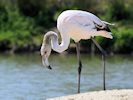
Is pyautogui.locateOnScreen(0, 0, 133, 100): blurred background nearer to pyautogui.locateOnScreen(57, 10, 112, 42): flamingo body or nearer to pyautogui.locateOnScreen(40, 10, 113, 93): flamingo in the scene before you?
pyautogui.locateOnScreen(40, 10, 113, 93): flamingo

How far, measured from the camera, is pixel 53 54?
5553 centimetres

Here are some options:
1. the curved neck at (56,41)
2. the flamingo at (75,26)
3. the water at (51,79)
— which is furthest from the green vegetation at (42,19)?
the curved neck at (56,41)

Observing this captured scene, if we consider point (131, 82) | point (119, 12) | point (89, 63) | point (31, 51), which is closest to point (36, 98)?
point (131, 82)

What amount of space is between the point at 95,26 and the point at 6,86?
10.1 m

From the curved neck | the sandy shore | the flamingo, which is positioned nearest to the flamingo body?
the flamingo

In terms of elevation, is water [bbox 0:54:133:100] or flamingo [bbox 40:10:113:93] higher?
water [bbox 0:54:133:100]

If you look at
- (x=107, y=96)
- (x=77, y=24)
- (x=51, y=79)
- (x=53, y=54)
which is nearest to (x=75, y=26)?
(x=77, y=24)

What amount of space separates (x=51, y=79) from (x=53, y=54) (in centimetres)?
2530

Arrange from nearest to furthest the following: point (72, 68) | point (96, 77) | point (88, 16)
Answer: point (88, 16)
point (96, 77)
point (72, 68)

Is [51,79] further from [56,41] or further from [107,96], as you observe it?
[107,96]

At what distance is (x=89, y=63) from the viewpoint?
139ft

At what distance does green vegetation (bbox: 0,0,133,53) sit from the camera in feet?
193

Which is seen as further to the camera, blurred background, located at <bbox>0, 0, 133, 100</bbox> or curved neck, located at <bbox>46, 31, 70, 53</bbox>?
blurred background, located at <bbox>0, 0, 133, 100</bbox>

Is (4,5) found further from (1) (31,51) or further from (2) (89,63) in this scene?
(2) (89,63)
